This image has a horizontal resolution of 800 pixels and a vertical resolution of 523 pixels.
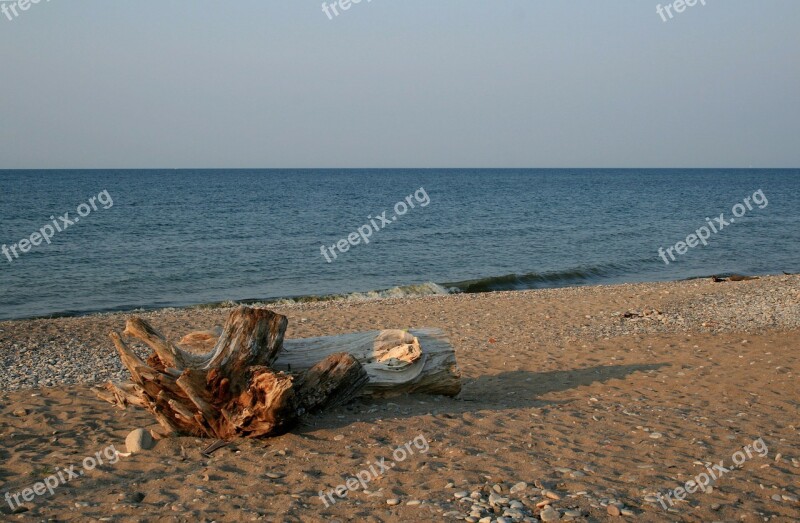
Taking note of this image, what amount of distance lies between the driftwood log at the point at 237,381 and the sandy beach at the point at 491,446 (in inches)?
8.5

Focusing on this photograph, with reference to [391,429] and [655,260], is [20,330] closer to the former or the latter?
[391,429]

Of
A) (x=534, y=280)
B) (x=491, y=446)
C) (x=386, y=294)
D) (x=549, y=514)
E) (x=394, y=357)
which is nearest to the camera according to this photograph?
(x=549, y=514)

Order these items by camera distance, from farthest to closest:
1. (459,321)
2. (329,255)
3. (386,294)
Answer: (329,255), (386,294), (459,321)

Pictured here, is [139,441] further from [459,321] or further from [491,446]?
[459,321]

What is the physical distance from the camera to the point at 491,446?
674cm

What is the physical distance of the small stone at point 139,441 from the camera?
6773 mm

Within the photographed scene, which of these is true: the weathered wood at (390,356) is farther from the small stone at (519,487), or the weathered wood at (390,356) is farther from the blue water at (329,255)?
the blue water at (329,255)

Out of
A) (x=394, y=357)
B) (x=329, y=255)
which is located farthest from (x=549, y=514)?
(x=329, y=255)

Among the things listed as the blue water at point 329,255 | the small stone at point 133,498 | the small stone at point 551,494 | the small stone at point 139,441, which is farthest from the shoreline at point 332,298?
the small stone at point 551,494

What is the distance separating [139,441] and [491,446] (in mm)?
3568

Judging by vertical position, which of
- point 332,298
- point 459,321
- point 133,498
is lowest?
point 459,321

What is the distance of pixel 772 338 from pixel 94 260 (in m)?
26.2

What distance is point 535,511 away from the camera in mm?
5250

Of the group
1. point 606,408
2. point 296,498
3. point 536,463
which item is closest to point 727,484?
point 536,463
